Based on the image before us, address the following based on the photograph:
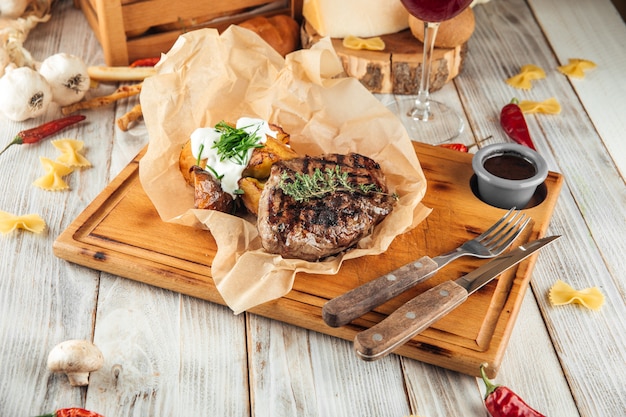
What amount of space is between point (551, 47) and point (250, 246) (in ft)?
7.52

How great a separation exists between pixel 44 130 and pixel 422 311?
1.92 metres

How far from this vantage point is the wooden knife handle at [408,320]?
2.00 m

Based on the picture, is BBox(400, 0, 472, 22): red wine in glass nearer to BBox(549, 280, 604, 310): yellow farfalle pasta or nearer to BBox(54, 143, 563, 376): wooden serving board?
BBox(54, 143, 563, 376): wooden serving board

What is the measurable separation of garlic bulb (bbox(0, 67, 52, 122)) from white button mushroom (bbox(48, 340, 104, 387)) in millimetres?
1420

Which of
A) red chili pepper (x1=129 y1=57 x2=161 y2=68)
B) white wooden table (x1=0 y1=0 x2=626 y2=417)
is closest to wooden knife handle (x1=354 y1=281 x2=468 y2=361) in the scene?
white wooden table (x1=0 y1=0 x2=626 y2=417)

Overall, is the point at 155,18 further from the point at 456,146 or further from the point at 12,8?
the point at 456,146

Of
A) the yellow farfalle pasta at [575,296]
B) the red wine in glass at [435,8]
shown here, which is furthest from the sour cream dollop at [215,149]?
the yellow farfalle pasta at [575,296]

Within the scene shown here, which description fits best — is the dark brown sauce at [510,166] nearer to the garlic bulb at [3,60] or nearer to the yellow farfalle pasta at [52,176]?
the yellow farfalle pasta at [52,176]

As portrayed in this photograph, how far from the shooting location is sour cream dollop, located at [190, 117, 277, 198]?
2578 millimetres

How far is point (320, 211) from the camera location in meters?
2.35

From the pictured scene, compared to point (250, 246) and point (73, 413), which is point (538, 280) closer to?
point (250, 246)

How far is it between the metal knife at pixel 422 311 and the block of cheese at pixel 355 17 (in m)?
1.63

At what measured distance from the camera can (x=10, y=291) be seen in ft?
8.08

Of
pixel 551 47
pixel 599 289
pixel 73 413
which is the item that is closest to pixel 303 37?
pixel 551 47
